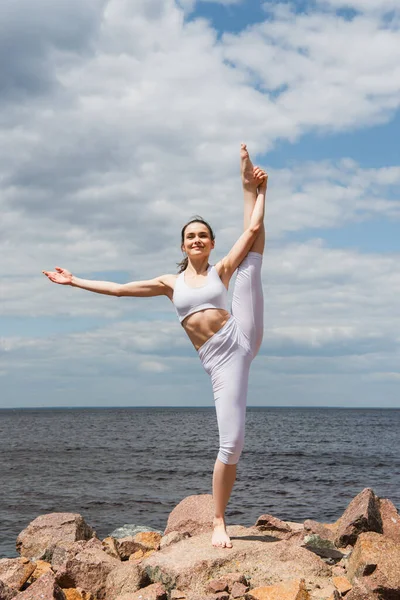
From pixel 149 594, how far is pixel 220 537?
120 cm

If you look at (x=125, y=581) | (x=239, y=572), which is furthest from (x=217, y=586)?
(x=125, y=581)

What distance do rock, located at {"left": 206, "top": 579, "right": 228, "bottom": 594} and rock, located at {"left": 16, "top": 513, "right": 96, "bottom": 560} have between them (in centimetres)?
507

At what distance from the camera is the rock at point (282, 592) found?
20.4 ft

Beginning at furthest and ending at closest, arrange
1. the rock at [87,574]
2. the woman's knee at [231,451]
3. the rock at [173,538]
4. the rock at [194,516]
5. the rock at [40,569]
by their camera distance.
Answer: the rock at [194,516]
the rock at [173,538]
the rock at [40,569]
the rock at [87,574]
the woman's knee at [231,451]

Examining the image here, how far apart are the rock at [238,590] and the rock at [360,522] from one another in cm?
274

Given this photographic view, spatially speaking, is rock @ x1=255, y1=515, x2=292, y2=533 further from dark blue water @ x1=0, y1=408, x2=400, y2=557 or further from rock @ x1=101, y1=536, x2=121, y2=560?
dark blue water @ x1=0, y1=408, x2=400, y2=557

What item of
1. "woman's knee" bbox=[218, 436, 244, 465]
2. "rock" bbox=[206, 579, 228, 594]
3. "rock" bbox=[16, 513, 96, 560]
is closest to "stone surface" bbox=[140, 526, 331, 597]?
"rock" bbox=[206, 579, 228, 594]

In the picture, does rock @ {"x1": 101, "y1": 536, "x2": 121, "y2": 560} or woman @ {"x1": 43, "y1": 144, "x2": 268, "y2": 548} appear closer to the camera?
woman @ {"x1": 43, "y1": 144, "x2": 268, "y2": 548}

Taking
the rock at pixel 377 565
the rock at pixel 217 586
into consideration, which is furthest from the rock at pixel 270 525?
the rock at pixel 217 586

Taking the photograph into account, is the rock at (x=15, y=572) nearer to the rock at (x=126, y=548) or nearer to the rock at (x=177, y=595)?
the rock at (x=126, y=548)

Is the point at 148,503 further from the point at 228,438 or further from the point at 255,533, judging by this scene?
the point at 228,438

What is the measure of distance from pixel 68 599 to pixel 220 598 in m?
1.83

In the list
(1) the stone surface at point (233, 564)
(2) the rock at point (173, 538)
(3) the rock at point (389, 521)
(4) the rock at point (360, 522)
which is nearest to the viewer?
(1) the stone surface at point (233, 564)

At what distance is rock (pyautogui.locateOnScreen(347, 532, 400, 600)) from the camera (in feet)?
21.2
